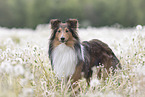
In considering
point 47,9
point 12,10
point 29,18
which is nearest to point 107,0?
point 47,9

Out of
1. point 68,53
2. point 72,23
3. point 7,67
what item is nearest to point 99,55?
point 68,53

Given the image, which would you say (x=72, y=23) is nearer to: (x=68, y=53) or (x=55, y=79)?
(x=68, y=53)

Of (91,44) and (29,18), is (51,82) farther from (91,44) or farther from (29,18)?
(29,18)

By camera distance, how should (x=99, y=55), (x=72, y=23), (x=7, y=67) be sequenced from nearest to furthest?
(x=7, y=67), (x=72, y=23), (x=99, y=55)

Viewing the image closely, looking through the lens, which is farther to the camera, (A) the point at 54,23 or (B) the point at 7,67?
(A) the point at 54,23

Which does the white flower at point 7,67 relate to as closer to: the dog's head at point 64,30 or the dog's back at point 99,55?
the dog's head at point 64,30

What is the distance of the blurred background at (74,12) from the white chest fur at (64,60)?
2503cm

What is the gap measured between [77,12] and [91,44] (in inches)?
1025

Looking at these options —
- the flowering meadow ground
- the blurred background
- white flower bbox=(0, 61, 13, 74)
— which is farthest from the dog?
the blurred background

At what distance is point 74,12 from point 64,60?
2649cm

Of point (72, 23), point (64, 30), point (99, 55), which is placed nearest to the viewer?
point (64, 30)

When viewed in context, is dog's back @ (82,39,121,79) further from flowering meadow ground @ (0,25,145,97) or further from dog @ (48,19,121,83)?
flowering meadow ground @ (0,25,145,97)

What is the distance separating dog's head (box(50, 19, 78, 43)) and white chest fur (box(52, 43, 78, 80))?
179 mm

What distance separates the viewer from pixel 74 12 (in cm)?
3094
